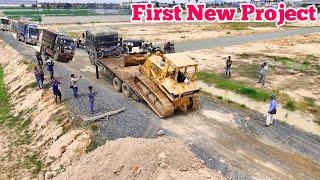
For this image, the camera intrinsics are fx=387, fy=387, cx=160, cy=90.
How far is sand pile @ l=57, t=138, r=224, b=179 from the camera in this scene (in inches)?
516

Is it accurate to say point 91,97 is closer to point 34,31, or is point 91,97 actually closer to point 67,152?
point 67,152

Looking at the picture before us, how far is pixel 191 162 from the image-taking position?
14.0 metres

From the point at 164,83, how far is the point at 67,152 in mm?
5701

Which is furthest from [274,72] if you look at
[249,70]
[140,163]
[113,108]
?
[140,163]

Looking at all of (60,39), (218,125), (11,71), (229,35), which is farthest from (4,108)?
(229,35)

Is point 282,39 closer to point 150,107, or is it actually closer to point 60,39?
point 60,39

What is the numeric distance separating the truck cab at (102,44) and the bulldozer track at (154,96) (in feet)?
15.5

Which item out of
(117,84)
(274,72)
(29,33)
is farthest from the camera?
(29,33)

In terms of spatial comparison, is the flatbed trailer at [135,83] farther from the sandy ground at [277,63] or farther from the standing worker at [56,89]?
the sandy ground at [277,63]

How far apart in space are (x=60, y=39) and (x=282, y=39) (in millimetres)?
33381

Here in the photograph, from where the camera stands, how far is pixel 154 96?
19.6 m

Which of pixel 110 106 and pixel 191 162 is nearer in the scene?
pixel 191 162

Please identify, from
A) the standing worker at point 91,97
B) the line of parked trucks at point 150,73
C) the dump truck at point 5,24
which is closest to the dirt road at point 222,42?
the line of parked trucks at point 150,73

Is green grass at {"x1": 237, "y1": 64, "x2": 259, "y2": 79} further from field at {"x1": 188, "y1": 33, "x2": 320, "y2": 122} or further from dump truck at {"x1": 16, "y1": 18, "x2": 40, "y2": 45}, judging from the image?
dump truck at {"x1": 16, "y1": 18, "x2": 40, "y2": 45}
